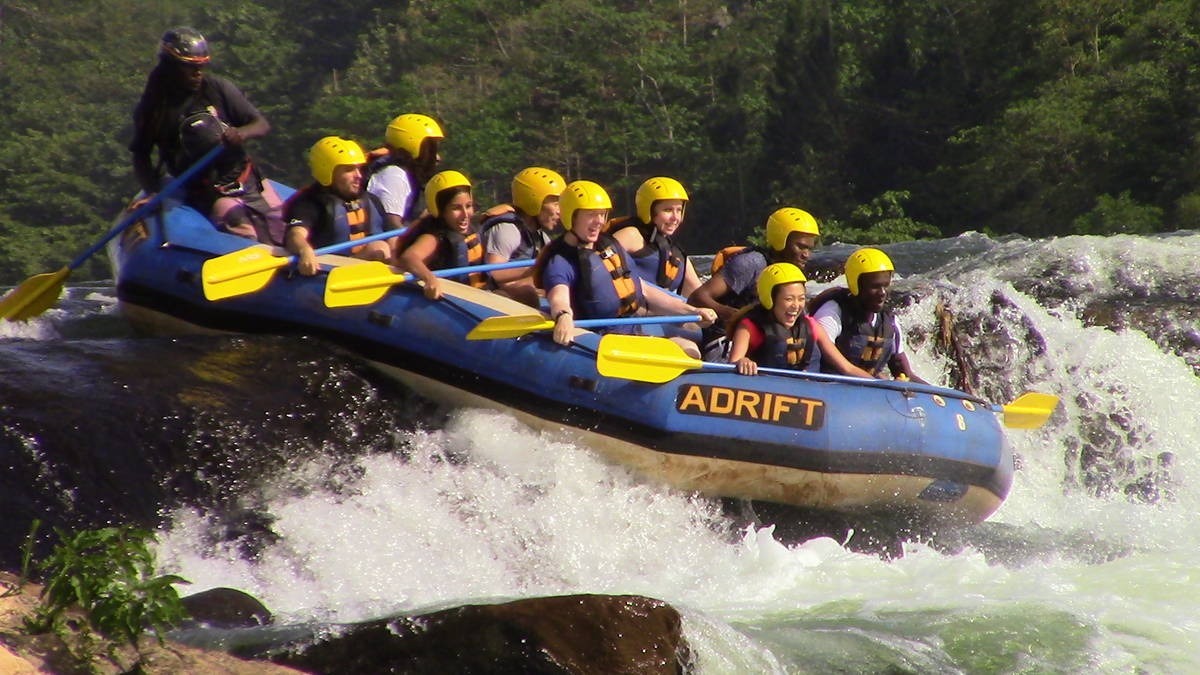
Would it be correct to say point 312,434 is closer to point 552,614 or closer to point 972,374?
point 552,614

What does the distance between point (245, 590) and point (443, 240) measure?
2.51 metres

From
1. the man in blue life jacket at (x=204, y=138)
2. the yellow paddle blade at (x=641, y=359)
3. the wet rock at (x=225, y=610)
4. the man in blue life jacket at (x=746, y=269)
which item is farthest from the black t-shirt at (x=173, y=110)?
the wet rock at (x=225, y=610)

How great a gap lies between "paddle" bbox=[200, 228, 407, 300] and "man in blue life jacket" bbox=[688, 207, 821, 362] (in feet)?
7.17

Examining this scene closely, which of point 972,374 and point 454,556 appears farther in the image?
point 972,374

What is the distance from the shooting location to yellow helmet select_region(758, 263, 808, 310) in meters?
7.01

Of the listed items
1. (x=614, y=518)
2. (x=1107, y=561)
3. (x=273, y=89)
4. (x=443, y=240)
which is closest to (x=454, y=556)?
(x=614, y=518)

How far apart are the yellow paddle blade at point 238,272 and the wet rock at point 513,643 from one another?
3216 mm

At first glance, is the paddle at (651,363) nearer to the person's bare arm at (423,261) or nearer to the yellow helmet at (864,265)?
the yellow helmet at (864,265)

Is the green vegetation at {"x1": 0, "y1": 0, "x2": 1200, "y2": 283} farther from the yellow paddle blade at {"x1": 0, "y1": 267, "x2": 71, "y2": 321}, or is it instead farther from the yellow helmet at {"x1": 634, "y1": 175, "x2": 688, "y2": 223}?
the yellow paddle blade at {"x1": 0, "y1": 267, "x2": 71, "y2": 321}

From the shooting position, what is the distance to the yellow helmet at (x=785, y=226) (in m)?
Answer: 7.68

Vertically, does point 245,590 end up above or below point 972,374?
below

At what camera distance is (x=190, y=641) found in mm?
4340

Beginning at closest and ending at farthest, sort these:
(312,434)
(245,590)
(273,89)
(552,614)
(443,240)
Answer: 1. (552,614)
2. (245,590)
3. (312,434)
4. (443,240)
5. (273,89)

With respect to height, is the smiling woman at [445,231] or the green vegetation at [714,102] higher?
the green vegetation at [714,102]
